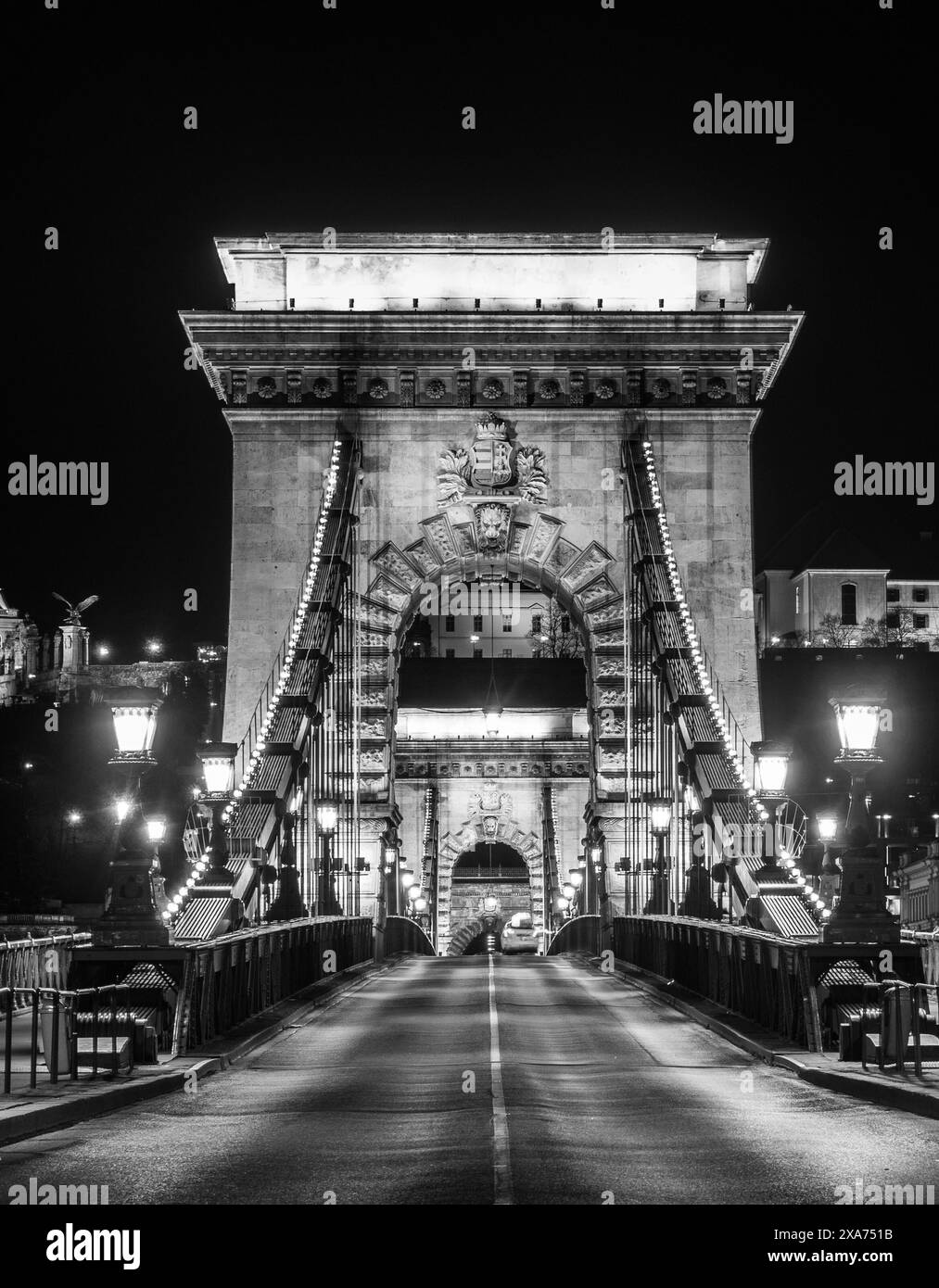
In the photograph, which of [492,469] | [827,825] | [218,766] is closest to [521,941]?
[492,469]

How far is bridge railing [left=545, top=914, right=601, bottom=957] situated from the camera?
49653 millimetres

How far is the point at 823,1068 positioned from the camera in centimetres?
1872

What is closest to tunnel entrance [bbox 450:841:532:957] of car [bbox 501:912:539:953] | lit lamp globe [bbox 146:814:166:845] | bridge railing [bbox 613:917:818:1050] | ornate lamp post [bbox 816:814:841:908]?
car [bbox 501:912:539:953]

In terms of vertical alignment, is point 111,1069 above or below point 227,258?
below

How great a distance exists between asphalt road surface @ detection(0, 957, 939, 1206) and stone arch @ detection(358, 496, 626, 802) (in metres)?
23.2

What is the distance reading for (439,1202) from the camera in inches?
452

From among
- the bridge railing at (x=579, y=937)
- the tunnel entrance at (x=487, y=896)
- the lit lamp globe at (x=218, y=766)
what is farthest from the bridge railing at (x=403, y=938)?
the tunnel entrance at (x=487, y=896)

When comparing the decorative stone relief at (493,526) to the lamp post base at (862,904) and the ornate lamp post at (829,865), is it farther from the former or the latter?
A: the lamp post base at (862,904)

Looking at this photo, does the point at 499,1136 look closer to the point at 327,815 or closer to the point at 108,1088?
the point at 108,1088

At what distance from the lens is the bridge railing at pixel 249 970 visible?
21.1 metres

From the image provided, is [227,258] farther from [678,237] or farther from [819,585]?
[819,585]

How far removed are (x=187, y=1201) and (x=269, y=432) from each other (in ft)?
122

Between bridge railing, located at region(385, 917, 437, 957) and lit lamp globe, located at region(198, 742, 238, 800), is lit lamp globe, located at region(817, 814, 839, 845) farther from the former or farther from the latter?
lit lamp globe, located at region(198, 742, 238, 800)

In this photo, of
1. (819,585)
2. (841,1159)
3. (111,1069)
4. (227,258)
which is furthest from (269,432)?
(819,585)
